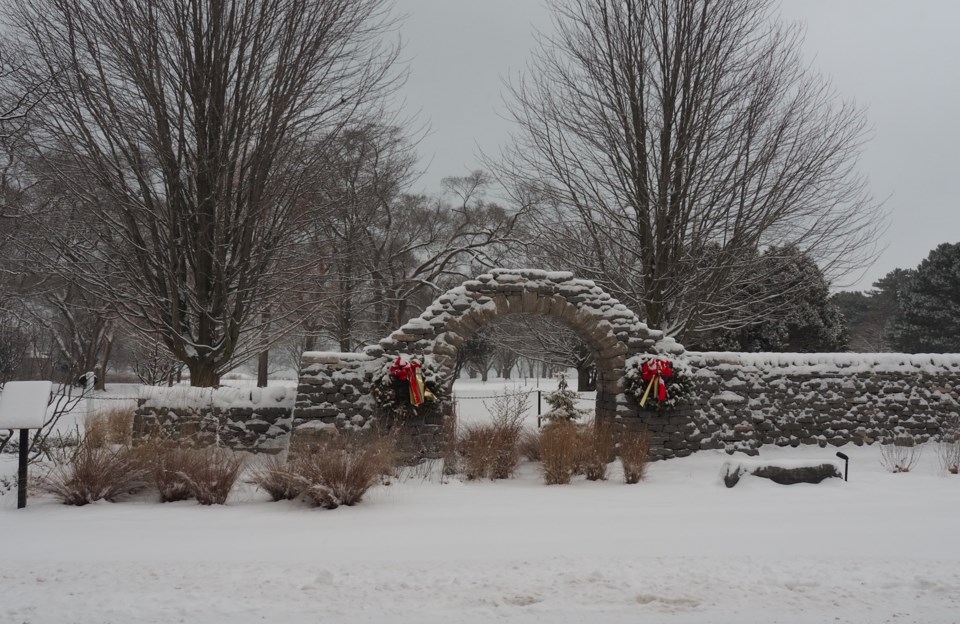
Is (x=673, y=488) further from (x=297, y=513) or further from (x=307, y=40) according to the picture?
(x=307, y=40)

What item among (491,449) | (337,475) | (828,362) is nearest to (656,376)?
(491,449)

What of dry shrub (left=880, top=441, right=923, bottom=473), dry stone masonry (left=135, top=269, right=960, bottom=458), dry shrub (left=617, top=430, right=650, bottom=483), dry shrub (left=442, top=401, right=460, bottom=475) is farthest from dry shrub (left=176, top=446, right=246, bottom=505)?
dry shrub (left=880, top=441, right=923, bottom=473)

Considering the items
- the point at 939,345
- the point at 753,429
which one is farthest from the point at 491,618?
the point at 939,345

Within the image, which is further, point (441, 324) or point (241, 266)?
point (241, 266)

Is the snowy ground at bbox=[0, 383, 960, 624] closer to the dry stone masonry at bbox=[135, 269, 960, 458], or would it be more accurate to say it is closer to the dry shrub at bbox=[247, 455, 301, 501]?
the dry shrub at bbox=[247, 455, 301, 501]

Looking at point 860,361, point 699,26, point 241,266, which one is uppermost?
point 699,26

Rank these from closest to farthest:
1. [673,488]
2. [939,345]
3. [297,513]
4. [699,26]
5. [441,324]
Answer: [297,513] < [673,488] < [441,324] < [699,26] < [939,345]

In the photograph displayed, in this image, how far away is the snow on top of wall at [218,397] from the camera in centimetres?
948

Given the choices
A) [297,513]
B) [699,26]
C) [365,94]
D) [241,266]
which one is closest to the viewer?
[297,513]

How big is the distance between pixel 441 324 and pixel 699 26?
8724 millimetres

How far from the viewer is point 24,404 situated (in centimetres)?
652

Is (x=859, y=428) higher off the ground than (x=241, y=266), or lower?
lower

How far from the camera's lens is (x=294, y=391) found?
9875 millimetres

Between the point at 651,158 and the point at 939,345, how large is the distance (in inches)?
784
